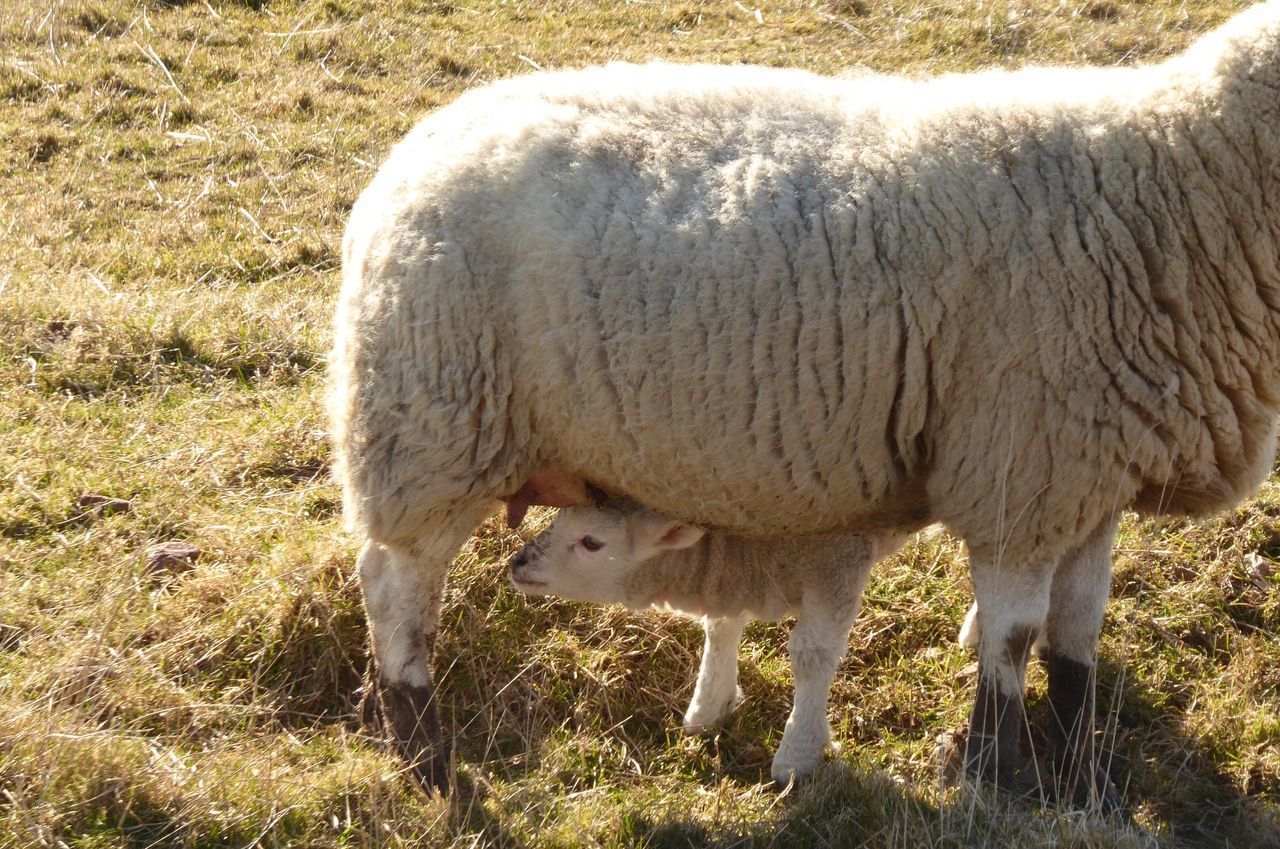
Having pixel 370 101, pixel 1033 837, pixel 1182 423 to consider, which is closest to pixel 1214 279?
pixel 1182 423

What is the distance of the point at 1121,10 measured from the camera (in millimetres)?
9734

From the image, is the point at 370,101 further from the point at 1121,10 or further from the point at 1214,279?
the point at 1214,279

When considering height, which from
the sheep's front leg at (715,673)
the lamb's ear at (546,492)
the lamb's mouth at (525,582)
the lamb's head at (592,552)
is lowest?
the sheep's front leg at (715,673)

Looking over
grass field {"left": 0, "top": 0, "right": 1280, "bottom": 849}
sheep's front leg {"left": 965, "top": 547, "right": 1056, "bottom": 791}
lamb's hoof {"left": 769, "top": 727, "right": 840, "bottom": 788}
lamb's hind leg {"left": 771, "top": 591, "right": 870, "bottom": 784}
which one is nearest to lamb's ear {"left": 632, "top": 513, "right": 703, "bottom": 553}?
lamb's hind leg {"left": 771, "top": 591, "right": 870, "bottom": 784}

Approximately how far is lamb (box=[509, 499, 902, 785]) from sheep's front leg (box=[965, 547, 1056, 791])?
0.51m

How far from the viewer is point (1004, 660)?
383 cm

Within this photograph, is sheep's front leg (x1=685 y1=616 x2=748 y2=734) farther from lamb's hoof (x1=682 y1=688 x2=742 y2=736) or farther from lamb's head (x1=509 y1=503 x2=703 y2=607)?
lamb's head (x1=509 y1=503 x2=703 y2=607)

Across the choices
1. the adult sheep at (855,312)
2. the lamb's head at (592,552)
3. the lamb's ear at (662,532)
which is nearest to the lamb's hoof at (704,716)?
the lamb's head at (592,552)

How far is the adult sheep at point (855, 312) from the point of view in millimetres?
3516

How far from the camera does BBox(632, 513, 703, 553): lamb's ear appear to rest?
423cm

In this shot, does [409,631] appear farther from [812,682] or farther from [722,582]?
[812,682]

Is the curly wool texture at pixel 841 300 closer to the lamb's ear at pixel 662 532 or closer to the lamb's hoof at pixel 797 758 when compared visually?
the lamb's ear at pixel 662 532

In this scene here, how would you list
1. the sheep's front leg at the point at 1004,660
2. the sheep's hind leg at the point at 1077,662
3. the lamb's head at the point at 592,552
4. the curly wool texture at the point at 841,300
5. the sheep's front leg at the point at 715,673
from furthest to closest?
the sheep's front leg at the point at 715,673 → the lamb's head at the point at 592,552 → the sheep's hind leg at the point at 1077,662 → the sheep's front leg at the point at 1004,660 → the curly wool texture at the point at 841,300

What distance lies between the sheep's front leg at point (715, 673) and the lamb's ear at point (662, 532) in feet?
1.13
